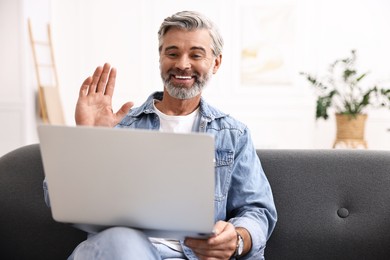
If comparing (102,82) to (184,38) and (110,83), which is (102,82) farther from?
(184,38)

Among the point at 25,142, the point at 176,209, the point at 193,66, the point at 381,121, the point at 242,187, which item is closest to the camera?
the point at 176,209

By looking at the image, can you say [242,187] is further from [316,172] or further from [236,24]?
[236,24]

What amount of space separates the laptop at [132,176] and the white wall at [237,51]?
464 centimetres

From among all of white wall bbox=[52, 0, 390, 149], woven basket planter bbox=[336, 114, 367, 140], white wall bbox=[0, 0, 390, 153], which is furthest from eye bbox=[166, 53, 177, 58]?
white wall bbox=[52, 0, 390, 149]

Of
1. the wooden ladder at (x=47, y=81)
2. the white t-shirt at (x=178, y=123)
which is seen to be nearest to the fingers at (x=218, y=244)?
the white t-shirt at (x=178, y=123)

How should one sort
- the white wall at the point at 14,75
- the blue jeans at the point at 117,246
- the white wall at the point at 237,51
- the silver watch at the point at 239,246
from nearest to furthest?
the blue jeans at the point at 117,246 < the silver watch at the point at 239,246 < the white wall at the point at 14,75 < the white wall at the point at 237,51

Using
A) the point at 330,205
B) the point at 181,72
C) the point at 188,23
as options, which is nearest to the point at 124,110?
the point at 181,72

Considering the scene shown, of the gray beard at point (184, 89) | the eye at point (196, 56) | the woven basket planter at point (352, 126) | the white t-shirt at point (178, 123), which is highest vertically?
the eye at point (196, 56)

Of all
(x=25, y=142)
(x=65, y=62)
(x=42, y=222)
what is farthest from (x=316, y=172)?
(x=65, y=62)

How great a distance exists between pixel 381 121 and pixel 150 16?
2735mm

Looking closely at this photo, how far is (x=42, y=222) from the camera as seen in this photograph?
68.7 inches

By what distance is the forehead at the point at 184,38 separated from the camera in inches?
69.3

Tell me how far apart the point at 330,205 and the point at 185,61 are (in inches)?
24.9

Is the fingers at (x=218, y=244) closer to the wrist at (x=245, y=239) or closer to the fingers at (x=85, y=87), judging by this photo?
the wrist at (x=245, y=239)
